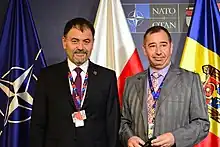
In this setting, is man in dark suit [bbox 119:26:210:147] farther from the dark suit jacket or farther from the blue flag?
the blue flag

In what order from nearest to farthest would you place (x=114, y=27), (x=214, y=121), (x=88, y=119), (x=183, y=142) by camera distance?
(x=183, y=142) < (x=88, y=119) < (x=214, y=121) < (x=114, y=27)

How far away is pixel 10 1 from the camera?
269 cm

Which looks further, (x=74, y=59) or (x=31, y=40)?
(x=31, y=40)

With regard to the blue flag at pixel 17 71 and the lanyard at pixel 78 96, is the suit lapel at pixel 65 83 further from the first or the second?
the blue flag at pixel 17 71

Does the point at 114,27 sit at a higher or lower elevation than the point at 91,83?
higher

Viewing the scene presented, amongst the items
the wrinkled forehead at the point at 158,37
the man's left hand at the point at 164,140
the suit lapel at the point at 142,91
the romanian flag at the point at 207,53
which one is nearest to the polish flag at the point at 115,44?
the romanian flag at the point at 207,53

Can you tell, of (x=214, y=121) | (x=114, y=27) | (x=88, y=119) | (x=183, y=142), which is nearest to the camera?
(x=183, y=142)

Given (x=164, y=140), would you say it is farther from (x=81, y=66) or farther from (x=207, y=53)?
(x=207, y=53)

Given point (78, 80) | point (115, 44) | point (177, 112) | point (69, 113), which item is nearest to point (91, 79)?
point (78, 80)

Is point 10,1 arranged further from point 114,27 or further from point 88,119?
point 88,119

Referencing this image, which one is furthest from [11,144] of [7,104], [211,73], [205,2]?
[205,2]

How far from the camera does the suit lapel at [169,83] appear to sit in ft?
6.15

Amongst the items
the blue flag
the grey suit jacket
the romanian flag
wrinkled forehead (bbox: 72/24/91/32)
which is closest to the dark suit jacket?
the grey suit jacket

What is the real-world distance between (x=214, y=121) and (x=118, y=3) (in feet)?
3.50
